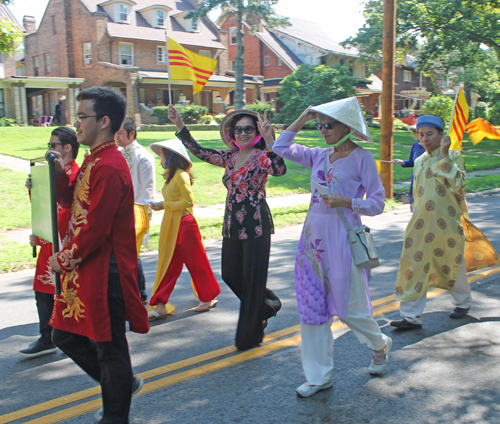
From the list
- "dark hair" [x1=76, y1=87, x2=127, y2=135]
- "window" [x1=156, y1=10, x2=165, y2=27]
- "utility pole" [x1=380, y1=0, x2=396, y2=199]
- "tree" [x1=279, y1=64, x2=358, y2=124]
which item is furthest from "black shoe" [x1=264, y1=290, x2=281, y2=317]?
"window" [x1=156, y1=10, x2=165, y2=27]

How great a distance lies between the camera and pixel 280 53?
4547 centimetres

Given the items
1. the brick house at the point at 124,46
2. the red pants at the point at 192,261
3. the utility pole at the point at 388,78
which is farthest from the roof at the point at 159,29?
the red pants at the point at 192,261

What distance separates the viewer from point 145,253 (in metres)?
8.30

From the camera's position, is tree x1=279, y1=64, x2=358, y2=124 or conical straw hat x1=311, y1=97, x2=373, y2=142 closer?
conical straw hat x1=311, y1=97, x2=373, y2=142

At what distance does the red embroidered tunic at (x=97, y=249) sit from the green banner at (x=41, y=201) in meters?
0.21

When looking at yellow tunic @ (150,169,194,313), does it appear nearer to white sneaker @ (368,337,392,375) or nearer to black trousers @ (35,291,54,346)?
black trousers @ (35,291,54,346)

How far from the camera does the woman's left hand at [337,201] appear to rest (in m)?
Answer: 3.48

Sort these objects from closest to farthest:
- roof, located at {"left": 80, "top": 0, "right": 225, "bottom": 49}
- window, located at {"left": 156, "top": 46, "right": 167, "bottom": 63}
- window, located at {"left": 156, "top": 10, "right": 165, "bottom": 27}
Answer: roof, located at {"left": 80, "top": 0, "right": 225, "bottom": 49}
window, located at {"left": 156, "top": 46, "right": 167, "bottom": 63}
window, located at {"left": 156, "top": 10, "right": 165, "bottom": 27}

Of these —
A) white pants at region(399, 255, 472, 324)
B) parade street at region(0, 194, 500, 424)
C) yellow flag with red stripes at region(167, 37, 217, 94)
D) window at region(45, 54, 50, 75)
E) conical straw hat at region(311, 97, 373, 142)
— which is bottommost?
parade street at region(0, 194, 500, 424)

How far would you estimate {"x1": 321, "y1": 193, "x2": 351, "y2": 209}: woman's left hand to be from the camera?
3.48 meters

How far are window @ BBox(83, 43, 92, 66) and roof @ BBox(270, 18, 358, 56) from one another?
647 inches

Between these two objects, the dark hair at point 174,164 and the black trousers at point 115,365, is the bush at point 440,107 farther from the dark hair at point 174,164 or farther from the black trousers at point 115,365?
the black trousers at point 115,365

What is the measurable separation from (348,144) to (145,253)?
5.24m

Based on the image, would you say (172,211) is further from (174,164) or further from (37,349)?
(37,349)
